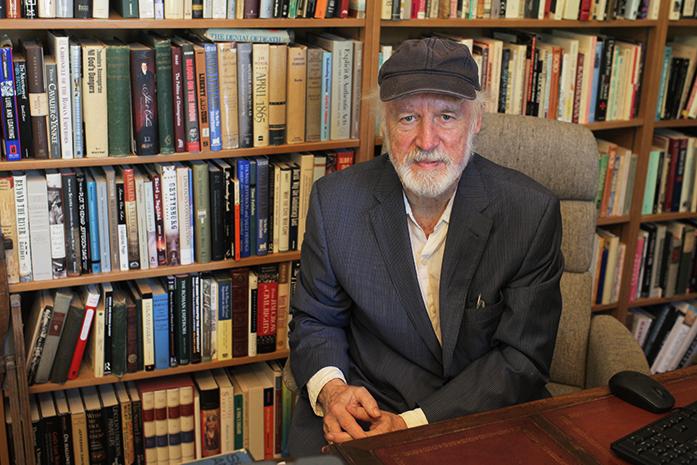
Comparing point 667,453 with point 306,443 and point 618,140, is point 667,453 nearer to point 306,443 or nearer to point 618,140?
point 306,443

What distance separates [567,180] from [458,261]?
0.41 metres

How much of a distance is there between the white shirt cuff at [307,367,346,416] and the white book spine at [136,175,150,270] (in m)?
0.72

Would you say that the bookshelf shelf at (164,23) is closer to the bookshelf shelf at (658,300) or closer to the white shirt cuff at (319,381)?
the white shirt cuff at (319,381)

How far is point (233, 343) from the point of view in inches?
100

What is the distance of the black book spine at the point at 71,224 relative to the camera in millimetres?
2217

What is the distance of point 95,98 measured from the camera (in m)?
2.17

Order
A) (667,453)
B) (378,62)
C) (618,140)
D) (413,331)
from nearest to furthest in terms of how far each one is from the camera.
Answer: (667,453) < (413,331) < (378,62) < (618,140)

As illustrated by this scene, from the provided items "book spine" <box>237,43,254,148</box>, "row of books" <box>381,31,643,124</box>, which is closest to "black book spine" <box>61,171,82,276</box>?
"book spine" <box>237,43,254,148</box>

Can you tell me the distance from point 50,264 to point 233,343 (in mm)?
579

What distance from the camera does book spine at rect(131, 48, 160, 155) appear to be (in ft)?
7.17

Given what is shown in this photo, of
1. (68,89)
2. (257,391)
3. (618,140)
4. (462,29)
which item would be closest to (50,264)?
(68,89)

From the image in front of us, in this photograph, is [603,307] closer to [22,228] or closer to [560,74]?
[560,74]

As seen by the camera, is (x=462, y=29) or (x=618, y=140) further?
(x=618, y=140)

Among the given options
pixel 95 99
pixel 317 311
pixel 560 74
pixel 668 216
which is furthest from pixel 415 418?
pixel 668 216
